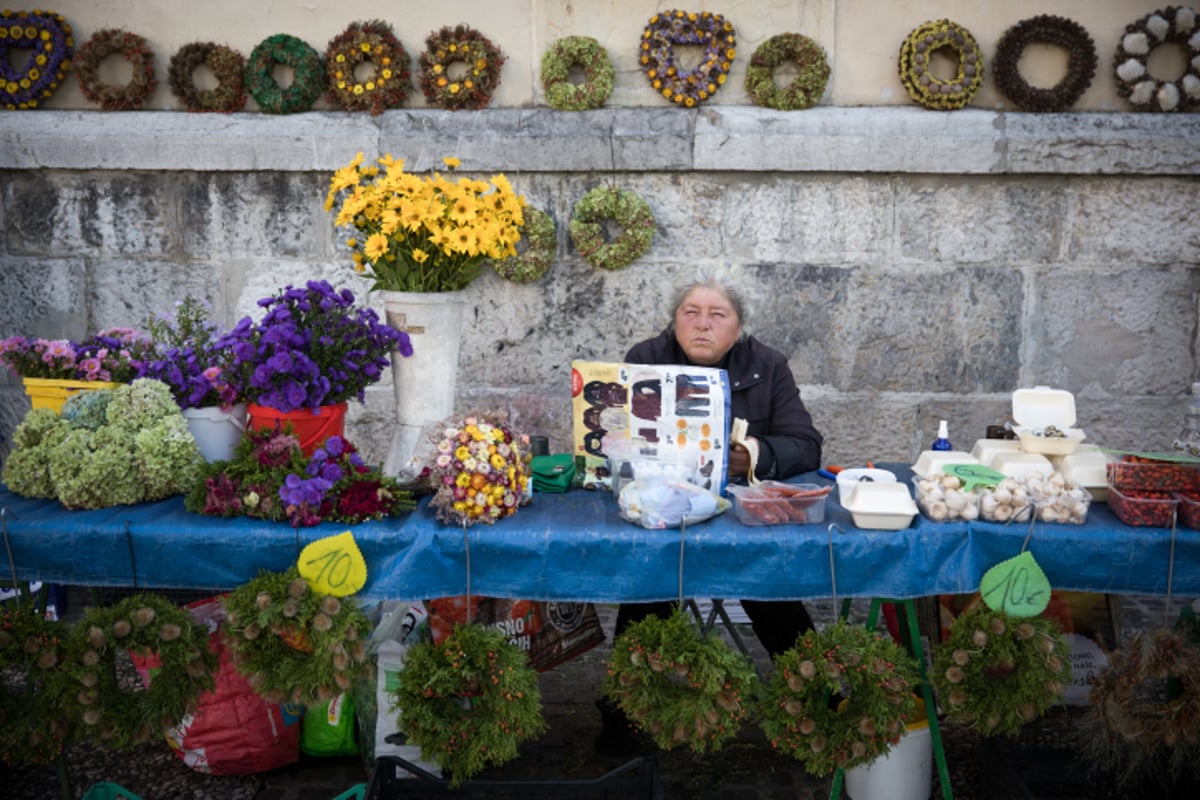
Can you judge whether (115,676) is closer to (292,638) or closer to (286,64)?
(292,638)

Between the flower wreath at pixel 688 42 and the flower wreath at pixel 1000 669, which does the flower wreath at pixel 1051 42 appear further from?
the flower wreath at pixel 1000 669

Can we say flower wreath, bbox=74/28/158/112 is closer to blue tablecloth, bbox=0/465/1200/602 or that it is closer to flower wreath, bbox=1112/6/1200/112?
blue tablecloth, bbox=0/465/1200/602

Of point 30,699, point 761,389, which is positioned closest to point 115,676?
point 30,699

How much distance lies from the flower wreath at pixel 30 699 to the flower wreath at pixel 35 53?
348 cm

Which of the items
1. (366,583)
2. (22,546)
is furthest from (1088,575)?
(22,546)

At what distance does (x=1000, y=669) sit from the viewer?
2.49 metres

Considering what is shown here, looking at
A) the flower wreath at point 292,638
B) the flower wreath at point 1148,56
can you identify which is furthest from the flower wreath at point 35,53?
the flower wreath at point 1148,56

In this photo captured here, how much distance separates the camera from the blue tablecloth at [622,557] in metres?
2.52

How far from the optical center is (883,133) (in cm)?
477

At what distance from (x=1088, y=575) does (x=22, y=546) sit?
2.75m

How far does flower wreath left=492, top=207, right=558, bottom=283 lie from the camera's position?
192 inches

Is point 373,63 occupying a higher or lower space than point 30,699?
higher

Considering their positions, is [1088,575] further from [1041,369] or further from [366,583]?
[1041,369]

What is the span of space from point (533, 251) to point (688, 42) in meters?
1.26
